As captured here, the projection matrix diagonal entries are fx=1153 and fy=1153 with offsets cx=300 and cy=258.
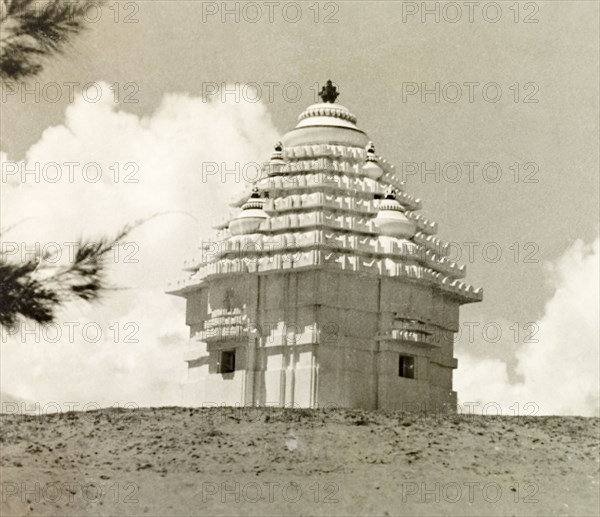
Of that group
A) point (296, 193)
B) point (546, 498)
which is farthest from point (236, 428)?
point (296, 193)

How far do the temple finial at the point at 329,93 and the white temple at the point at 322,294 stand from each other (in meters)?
1.04

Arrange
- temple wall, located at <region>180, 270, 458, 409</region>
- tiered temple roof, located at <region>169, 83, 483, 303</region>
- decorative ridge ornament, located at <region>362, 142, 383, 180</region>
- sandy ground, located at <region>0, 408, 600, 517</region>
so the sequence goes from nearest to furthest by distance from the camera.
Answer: sandy ground, located at <region>0, 408, 600, 517</region>
temple wall, located at <region>180, 270, 458, 409</region>
tiered temple roof, located at <region>169, 83, 483, 303</region>
decorative ridge ornament, located at <region>362, 142, 383, 180</region>

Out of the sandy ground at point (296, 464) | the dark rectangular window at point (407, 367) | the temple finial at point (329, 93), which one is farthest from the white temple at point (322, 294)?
the sandy ground at point (296, 464)

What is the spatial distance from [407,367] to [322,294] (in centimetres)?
397

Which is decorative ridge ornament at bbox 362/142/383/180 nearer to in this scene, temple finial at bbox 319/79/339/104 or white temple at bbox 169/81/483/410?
white temple at bbox 169/81/483/410

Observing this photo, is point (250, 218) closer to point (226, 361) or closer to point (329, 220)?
point (329, 220)

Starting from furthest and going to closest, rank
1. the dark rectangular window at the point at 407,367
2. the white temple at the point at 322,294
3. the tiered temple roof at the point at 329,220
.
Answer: the dark rectangular window at the point at 407,367 → the tiered temple roof at the point at 329,220 → the white temple at the point at 322,294

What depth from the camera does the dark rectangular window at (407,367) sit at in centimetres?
3688

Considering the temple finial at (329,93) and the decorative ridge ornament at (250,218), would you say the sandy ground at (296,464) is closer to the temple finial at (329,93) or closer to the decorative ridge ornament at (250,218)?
the decorative ridge ornament at (250,218)

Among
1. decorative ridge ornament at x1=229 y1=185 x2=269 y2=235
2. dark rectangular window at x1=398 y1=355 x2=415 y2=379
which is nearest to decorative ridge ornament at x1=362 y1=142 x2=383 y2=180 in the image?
decorative ridge ornament at x1=229 y1=185 x2=269 y2=235

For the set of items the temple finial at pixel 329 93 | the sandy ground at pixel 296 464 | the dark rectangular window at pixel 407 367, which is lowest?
the sandy ground at pixel 296 464

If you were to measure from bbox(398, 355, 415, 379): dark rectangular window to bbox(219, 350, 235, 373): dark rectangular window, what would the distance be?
5392 mm

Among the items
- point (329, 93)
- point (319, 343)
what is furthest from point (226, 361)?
point (329, 93)

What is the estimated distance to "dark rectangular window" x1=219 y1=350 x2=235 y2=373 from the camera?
3719 cm
